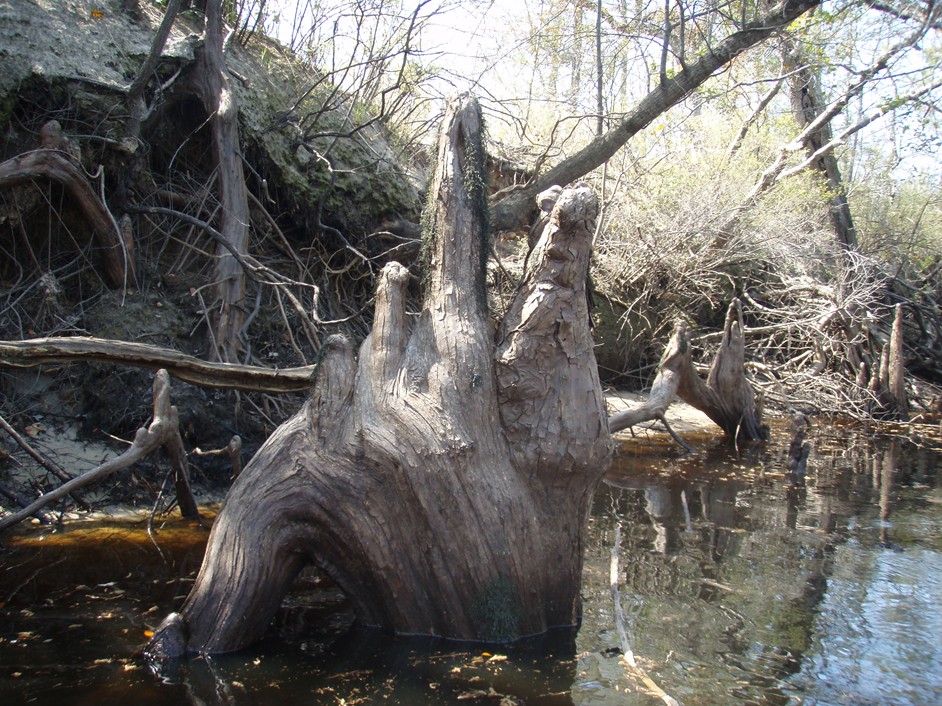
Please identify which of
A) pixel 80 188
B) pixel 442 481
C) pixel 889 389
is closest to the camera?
pixel 442 481

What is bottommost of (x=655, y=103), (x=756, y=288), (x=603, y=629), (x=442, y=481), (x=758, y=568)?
(x=603, y=629)

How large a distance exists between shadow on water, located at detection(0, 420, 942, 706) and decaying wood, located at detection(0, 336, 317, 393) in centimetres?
127

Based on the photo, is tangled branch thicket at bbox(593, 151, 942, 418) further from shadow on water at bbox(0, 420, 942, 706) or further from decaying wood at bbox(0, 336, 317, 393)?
decaying wood at bbox(0, 336, 317, 393)

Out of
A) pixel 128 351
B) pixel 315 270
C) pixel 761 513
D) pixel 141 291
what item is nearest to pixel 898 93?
pixel 761 513

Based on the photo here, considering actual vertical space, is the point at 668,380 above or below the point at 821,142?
below

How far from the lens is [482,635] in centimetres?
421

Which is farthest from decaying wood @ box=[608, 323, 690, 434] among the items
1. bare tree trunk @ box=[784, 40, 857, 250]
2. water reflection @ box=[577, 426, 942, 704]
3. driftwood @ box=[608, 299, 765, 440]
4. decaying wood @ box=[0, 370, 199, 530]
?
bare tree trunk @ box=[784, 40, 857, 250]

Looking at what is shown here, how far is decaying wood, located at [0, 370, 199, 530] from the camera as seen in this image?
442cm

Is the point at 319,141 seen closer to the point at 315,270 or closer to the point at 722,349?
the point at 315,270

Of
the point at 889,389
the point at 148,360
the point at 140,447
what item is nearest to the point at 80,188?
the point at 148,360

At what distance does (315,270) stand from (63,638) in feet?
17.4

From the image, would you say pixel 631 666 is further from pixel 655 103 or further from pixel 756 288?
pixel 756 288

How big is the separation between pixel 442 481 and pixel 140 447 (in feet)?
5.86

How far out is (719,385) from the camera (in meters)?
9.80
